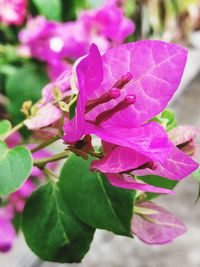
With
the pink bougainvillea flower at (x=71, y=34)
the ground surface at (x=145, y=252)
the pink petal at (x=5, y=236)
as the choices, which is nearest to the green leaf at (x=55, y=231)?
the pink petal at (x=5, y=236)

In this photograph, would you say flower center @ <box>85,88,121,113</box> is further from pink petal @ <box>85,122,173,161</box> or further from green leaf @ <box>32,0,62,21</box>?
green leaf @ <box>32,0,62,21</box>

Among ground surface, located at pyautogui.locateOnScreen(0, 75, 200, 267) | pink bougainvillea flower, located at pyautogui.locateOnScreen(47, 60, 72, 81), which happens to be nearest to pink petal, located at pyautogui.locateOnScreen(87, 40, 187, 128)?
pink bougainvillea flower, located at pyautogui.locateOnScreen(47, 60, 72, 81)

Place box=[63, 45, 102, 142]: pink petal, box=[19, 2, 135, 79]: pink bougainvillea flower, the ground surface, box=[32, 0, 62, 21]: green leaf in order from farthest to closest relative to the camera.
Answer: the ground surface, box=[32, 0, 62, 21]: green leaf, box=[19, 2, 135, 79]: pink bougainvillea flower, box=[63, 45, 102, 142]: pink petal

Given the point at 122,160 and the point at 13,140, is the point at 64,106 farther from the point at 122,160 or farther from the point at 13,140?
the point at 13,140

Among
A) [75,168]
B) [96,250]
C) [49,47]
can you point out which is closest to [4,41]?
[49,47]

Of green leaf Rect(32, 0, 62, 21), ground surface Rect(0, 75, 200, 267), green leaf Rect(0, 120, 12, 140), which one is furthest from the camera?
ground surface Rect(0, 75, 200, 267)

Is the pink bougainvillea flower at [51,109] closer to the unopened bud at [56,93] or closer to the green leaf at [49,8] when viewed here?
the unopened bud at [56,93]

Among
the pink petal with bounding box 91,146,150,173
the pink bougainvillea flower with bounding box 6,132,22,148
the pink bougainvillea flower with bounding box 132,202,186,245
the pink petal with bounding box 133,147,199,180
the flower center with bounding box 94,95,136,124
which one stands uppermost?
the flower center with bounding box 94,95,136,124

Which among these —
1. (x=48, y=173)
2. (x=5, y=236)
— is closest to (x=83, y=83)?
(x=48, y=173)
